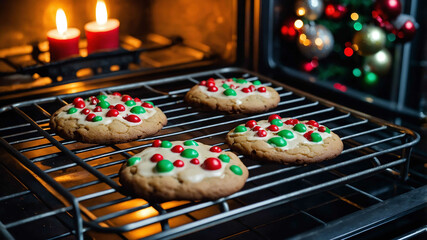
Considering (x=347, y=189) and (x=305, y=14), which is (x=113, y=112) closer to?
(x=347, y=189)

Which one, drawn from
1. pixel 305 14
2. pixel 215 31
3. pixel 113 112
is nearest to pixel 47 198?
pixel 113 112

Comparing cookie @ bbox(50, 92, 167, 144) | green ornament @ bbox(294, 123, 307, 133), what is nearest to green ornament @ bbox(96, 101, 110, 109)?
cookie @ bbox(50, 92, 167, 144)

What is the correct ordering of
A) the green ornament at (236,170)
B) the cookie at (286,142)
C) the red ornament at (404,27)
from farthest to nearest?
the red ornament at (404,27)
the cookie at (286,142)
the green ornament at (236,170)

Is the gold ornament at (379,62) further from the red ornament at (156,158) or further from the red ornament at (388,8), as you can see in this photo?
the red ornament at (156,158)

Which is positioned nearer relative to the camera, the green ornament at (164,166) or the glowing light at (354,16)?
the green ornament at (164,166)

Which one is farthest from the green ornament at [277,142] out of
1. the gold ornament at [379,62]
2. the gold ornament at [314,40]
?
the gold ornament at [379,62]
